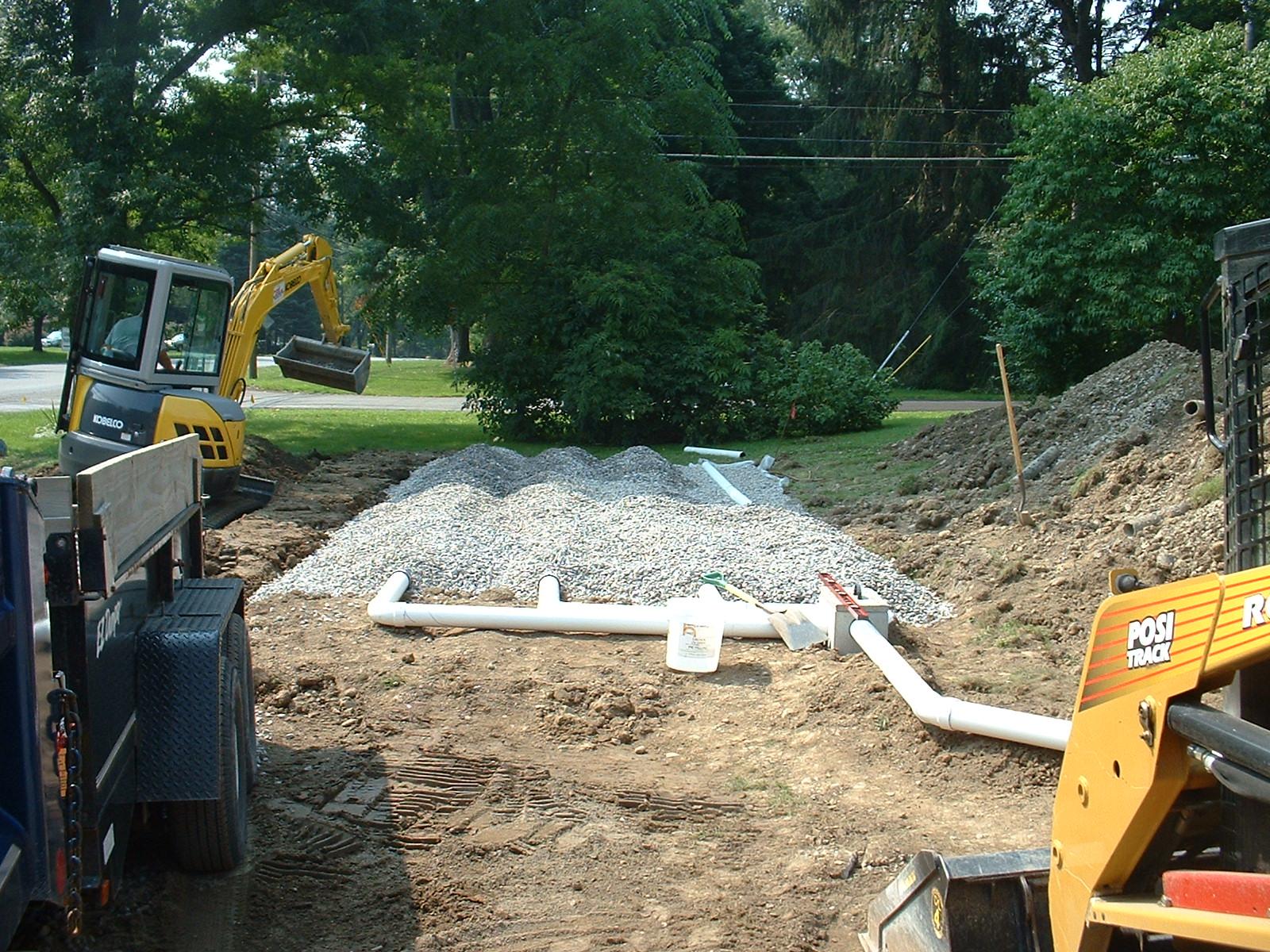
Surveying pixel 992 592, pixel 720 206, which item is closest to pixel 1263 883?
pixel 992 592

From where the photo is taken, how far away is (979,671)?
755 centimetres

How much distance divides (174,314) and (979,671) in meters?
9.45

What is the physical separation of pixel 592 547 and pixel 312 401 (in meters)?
23.0

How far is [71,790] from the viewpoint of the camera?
3.26m

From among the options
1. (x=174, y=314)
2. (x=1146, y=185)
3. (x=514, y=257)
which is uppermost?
(x=1146, y=185)

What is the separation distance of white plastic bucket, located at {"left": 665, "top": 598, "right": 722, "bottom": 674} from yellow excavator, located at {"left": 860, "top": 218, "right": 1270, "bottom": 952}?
4258mm

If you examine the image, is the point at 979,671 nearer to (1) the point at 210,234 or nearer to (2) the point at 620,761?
(2) the point at 620,761

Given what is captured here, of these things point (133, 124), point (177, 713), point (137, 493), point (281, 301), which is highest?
point (133, 124)

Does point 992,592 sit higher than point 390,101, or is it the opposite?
point 390,101

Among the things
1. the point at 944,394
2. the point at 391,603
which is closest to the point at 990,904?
the point at 391,603

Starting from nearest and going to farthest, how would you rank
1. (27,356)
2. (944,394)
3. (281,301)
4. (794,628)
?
(794,628), (281,301), (944,394), (27,356)

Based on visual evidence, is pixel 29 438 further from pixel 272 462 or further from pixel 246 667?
pixel 246 667

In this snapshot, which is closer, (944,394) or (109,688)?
(109,688)

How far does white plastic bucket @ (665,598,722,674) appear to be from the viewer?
769 centimetres
